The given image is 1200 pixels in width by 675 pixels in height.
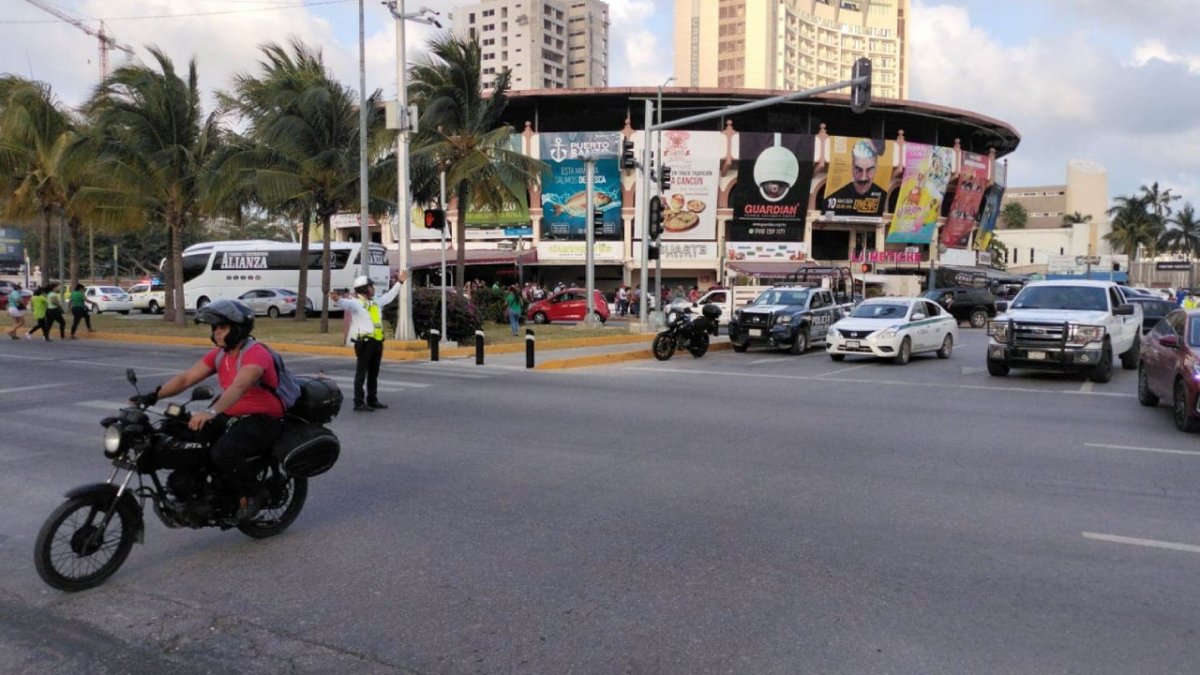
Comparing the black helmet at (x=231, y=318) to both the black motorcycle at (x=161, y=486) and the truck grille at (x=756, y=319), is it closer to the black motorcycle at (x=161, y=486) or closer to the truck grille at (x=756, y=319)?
the black motorcycle at (x=161, y=486)

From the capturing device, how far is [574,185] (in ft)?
174

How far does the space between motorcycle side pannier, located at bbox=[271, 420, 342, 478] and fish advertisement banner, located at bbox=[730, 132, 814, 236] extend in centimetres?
4911

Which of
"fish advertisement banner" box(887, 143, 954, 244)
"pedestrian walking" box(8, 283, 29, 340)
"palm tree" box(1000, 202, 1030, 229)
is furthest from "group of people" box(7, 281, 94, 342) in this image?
"palm tree" box(1000, 202, 1030, 229)

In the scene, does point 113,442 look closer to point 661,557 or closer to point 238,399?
point 238,399

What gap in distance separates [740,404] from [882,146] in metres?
46.3

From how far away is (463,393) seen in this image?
13312 mm

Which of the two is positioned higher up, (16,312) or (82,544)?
(16,312)

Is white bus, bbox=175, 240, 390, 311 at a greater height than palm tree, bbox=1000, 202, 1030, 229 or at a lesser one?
lesser

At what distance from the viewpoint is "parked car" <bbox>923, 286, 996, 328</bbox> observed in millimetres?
35906

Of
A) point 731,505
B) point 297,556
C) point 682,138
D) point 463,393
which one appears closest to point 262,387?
point 297,556

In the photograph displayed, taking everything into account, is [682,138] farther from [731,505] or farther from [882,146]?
[731,505]

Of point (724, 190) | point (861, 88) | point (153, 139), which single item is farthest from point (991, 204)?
point (153, 139)

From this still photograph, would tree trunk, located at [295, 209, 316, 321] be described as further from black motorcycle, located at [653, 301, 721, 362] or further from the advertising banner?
the advertising banner

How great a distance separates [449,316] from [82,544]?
1834cm
